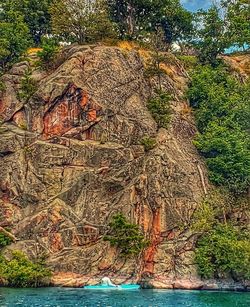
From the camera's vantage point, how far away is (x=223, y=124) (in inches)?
2354

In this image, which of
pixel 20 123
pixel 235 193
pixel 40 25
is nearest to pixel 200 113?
pixel 235 193

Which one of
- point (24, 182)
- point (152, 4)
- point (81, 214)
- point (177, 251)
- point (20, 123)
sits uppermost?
point (152, 4)

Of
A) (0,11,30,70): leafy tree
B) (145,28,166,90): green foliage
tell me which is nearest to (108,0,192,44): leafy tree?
(145,28,166,90): green foliage

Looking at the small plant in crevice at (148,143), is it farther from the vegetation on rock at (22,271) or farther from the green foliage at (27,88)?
the vegetation on rock at (22,271)

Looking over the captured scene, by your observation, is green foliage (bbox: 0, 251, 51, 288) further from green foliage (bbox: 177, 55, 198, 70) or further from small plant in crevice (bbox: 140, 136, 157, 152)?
green foliage (bbox: 177, 55, 198, 70)

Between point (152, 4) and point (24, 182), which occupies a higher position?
point (152, 4)

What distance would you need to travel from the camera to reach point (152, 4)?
74.1 metres

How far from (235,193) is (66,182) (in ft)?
66.6

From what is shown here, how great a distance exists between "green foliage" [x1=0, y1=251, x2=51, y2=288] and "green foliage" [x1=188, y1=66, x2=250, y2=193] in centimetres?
2348

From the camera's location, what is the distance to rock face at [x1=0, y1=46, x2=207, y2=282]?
162 ft

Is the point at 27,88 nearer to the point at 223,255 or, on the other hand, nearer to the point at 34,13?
the point at 34,13

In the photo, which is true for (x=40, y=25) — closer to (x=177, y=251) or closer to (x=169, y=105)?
(x=169, y=105)

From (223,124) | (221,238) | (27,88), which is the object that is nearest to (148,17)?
(223,124)

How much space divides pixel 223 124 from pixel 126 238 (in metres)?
20.9
